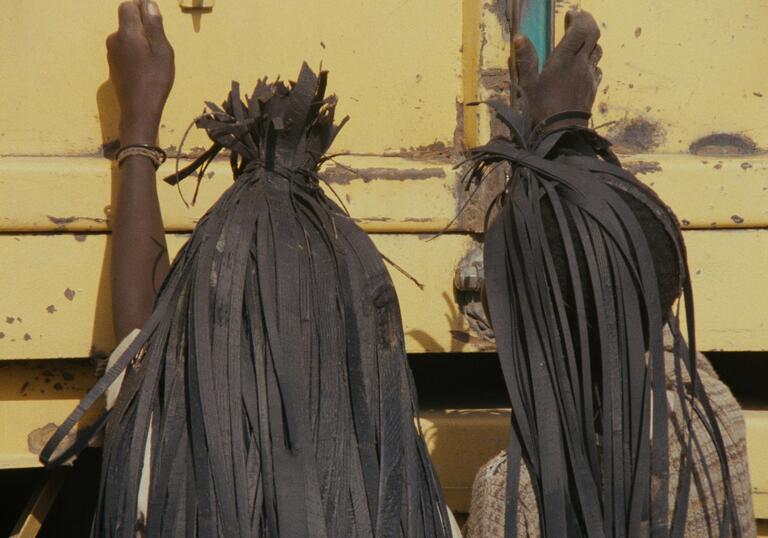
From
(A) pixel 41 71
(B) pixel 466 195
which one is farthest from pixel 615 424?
(A) pixel 41 71

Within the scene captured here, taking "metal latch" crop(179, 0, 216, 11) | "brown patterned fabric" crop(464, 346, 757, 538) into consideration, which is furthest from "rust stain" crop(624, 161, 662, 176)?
"metal latch" crop(179, 0, 216, 11)

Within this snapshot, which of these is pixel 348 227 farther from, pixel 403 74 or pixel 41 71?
pixel 41 71

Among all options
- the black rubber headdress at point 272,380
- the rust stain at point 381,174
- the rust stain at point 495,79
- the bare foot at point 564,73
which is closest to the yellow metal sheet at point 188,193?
the rust stain at point 381,174

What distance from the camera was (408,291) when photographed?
6.66ft

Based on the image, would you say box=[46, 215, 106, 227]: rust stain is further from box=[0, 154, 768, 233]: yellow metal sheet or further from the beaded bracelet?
the beaded bracelet

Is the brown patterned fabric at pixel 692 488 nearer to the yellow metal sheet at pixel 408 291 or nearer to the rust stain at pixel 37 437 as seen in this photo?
the yellow metal sheet at pixel 408 291

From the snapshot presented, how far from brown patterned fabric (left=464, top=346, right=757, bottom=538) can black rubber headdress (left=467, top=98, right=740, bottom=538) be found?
0.02m

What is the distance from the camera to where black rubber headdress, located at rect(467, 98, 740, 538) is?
1.63 metres

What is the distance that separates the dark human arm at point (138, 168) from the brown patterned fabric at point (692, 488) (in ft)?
2.06

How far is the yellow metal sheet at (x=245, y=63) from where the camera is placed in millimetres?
2008

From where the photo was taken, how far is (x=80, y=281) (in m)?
1.96

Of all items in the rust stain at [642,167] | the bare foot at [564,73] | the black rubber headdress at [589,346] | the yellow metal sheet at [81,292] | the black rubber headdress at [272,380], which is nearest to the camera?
the black rubber headdress at [272,380]

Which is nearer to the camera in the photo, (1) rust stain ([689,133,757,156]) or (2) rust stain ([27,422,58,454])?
(2) rust stain ([27,422,58,454])

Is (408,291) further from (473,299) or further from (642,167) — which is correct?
(642,167)
